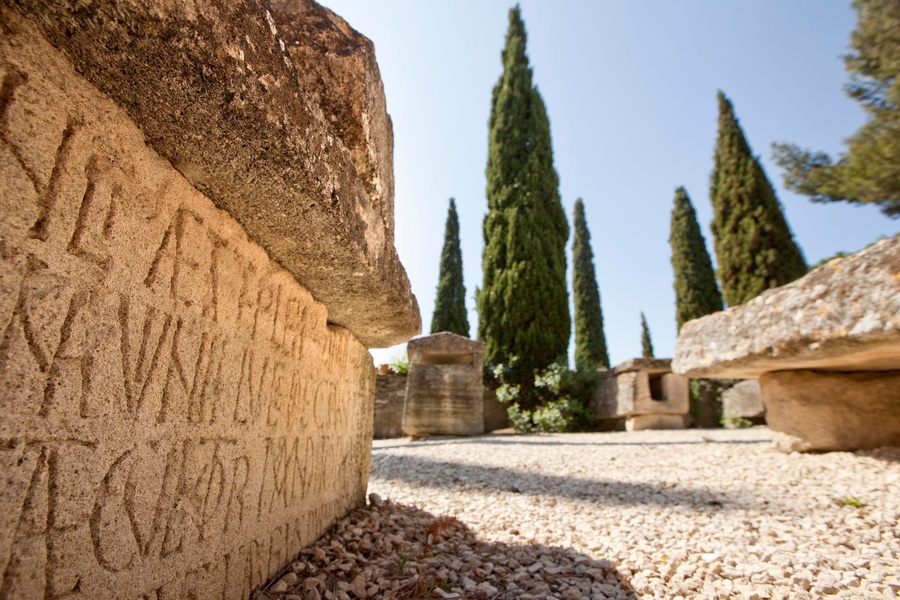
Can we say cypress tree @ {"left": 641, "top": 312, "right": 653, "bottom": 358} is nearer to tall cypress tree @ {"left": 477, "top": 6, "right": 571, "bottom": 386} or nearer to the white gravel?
tall cypress tree @ {"left": 477, "top": 6, "right": 571, "bottom": 386}

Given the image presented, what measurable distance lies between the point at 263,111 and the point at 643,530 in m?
2.30

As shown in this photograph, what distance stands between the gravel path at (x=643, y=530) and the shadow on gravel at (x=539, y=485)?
0.01m

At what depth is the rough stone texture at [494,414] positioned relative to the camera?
8.73 m

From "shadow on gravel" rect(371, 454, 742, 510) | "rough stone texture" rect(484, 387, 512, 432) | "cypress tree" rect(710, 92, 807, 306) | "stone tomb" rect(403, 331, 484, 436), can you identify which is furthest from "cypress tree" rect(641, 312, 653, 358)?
"shadow on gravel" rect(371, 454, 742, 510)

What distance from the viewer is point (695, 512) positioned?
92.8 inches

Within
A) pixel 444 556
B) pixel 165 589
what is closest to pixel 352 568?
pixel 444 556

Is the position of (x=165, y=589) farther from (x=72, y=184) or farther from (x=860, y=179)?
(x=860, y=179)

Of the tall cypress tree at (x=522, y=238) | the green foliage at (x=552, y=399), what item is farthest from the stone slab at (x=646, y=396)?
the tall cypress tree at (x=522, y=238)

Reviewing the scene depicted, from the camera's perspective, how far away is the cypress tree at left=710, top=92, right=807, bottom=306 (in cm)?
1140

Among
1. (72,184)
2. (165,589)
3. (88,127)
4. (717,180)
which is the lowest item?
(165,589)

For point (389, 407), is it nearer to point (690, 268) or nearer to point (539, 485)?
point (539, 485)

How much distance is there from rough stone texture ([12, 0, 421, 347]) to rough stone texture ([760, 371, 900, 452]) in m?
3.26

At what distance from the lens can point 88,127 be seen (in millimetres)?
786

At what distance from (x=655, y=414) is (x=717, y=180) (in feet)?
30.9
